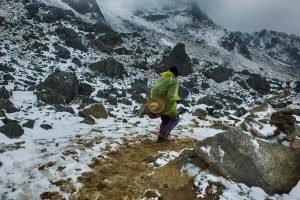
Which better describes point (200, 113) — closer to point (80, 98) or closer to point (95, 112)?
point (95, 112)

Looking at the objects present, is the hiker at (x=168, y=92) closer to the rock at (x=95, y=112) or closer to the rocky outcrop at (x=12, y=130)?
the rocky outcrop at (x=12, y=130)

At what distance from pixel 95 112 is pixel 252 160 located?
891 centimetres

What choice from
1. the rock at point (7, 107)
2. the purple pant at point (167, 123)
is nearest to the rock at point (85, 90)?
the rock at point (7, 107)

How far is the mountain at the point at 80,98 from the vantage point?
8078mm

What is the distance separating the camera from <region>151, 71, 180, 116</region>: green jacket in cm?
1046

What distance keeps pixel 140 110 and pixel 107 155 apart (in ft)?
24.2

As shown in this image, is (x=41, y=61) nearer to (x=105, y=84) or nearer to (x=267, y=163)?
(x=105, y=84)

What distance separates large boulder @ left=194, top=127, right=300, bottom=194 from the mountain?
0.17 meters

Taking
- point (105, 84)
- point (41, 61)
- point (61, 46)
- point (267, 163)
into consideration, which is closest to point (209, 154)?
point (267, 163)

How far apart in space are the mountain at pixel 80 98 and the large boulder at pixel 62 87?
0.17 ft

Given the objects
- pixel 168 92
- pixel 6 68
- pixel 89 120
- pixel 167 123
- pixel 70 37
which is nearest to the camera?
pixel 168 92

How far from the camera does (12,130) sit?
1064 cm

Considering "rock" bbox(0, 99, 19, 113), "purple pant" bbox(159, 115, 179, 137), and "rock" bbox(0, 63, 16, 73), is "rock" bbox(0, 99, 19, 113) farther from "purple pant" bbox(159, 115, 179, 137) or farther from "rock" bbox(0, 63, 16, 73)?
"rock" bbox(0, 63, 16, 73)

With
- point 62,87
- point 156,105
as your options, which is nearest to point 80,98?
point 62,87
